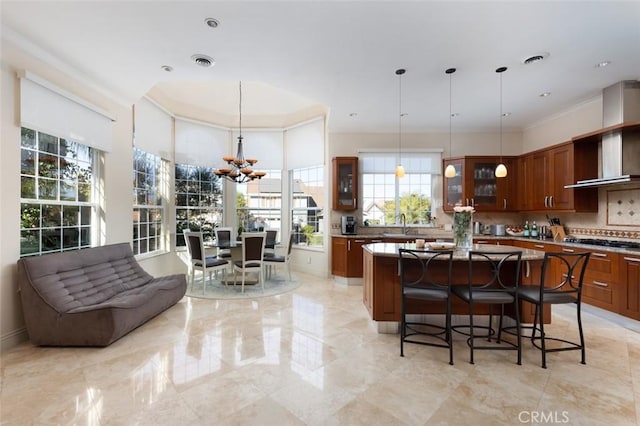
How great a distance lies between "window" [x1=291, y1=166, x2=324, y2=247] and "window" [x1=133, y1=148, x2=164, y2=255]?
106 inches

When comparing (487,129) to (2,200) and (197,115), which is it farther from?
(2,200)

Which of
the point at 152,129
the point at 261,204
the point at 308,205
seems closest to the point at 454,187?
the point at 308,205

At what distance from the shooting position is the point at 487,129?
5598 millimetres

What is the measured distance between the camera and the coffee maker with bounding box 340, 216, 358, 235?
215 inches

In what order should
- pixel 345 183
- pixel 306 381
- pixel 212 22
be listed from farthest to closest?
pixel 345 183
pixel 212 22
pixel 306 381

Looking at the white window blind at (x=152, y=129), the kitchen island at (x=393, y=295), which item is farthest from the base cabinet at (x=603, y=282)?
the white window blind at (x=152, y=129)

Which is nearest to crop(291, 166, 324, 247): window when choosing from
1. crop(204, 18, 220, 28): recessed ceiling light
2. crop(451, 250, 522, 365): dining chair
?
crop(451, 250, 522, 365): dining chair

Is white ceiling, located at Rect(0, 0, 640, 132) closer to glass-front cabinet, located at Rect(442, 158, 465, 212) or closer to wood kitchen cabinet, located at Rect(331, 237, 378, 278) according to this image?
glass-front cabinet, located at Rect(442, 158, 465, 212)

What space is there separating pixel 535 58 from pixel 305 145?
415 cm

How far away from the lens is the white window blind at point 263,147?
21.4 ft

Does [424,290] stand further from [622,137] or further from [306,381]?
A: [622,137]

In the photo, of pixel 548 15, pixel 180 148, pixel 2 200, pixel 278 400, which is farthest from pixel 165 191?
pixel 548 15

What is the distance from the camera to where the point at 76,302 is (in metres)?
2.82

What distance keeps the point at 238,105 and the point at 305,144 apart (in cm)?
169
